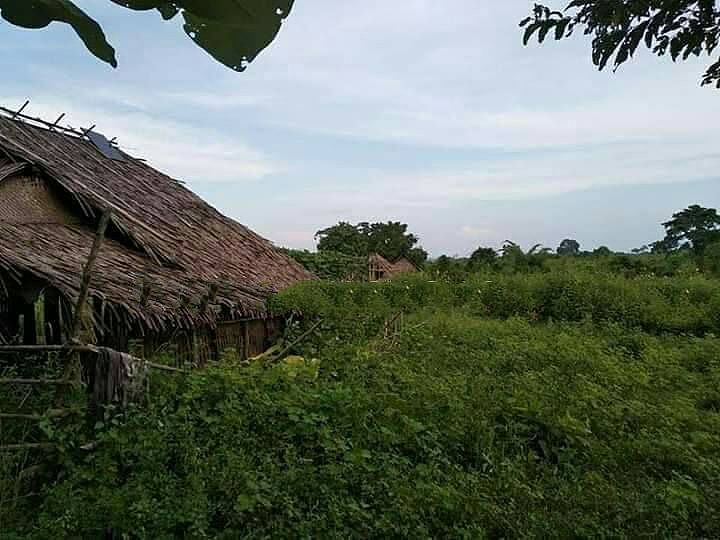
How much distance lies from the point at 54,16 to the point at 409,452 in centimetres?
356

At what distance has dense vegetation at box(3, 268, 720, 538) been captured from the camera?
2883 mm

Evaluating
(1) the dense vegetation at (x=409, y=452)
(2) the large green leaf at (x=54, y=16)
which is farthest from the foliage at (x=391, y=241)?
(2) the large green leaf at (x=54, y=16)

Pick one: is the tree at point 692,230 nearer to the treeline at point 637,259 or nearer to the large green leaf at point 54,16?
the treeline at point 637,259

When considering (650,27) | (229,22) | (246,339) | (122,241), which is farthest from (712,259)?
(229,22)

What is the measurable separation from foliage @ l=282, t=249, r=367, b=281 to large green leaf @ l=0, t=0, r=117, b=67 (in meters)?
13.1

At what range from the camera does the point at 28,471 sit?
3070mm

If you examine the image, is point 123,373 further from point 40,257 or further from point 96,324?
point 40,257

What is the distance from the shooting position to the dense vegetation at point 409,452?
113 inches

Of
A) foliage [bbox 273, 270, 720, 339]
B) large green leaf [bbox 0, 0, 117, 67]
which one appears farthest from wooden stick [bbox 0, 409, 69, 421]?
foliage [bbox 273, 270, 720, 339]

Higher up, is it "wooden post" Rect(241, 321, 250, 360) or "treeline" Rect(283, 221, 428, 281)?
"treeline" Rect(283, 221, 428, 281)

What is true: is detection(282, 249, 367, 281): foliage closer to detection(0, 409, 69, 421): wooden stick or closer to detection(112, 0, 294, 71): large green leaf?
detection(0, 409, 69, 421): wooden stick

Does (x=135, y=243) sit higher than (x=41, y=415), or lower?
higher

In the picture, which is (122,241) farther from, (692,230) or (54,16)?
(692,230)

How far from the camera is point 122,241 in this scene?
24.2 ft
